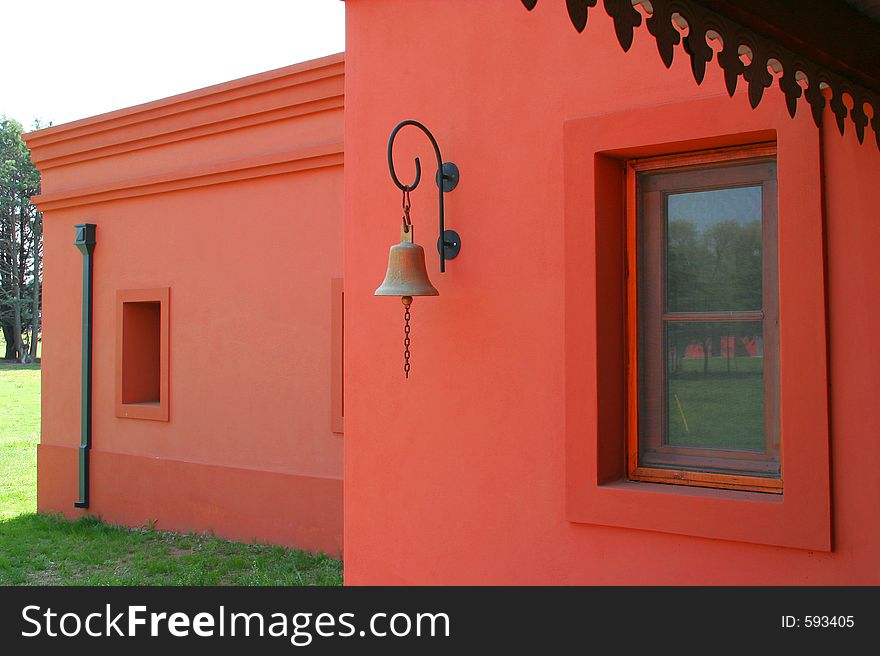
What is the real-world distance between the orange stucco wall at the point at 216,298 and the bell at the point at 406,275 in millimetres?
3727

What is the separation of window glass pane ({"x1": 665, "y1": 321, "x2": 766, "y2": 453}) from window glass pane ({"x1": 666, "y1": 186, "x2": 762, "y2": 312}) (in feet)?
0.34

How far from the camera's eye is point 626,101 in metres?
3.88

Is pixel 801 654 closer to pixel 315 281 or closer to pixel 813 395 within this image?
pixel 813 395

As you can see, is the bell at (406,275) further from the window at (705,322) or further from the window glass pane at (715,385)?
the window glass pane at (715,385)

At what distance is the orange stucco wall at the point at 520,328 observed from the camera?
341 cm

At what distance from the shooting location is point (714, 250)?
12.5ft

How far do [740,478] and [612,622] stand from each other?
789mm

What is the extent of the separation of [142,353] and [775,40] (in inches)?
332

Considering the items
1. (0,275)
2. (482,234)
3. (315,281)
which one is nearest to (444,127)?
(482,234)

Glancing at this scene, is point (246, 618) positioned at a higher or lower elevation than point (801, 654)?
lower

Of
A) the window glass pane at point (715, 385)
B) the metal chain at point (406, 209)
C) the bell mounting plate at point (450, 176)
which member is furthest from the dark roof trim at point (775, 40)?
the metal chain at point (406, 209)

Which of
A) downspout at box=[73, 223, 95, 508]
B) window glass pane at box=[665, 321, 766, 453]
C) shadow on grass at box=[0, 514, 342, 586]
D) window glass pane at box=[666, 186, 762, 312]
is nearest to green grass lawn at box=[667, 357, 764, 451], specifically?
window glass pane at box=[665, 321, 766, 453]

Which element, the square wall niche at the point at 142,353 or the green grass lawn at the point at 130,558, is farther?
the square wall niche at the point at 142,353

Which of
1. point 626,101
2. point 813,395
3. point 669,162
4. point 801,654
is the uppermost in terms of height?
point 626,101
